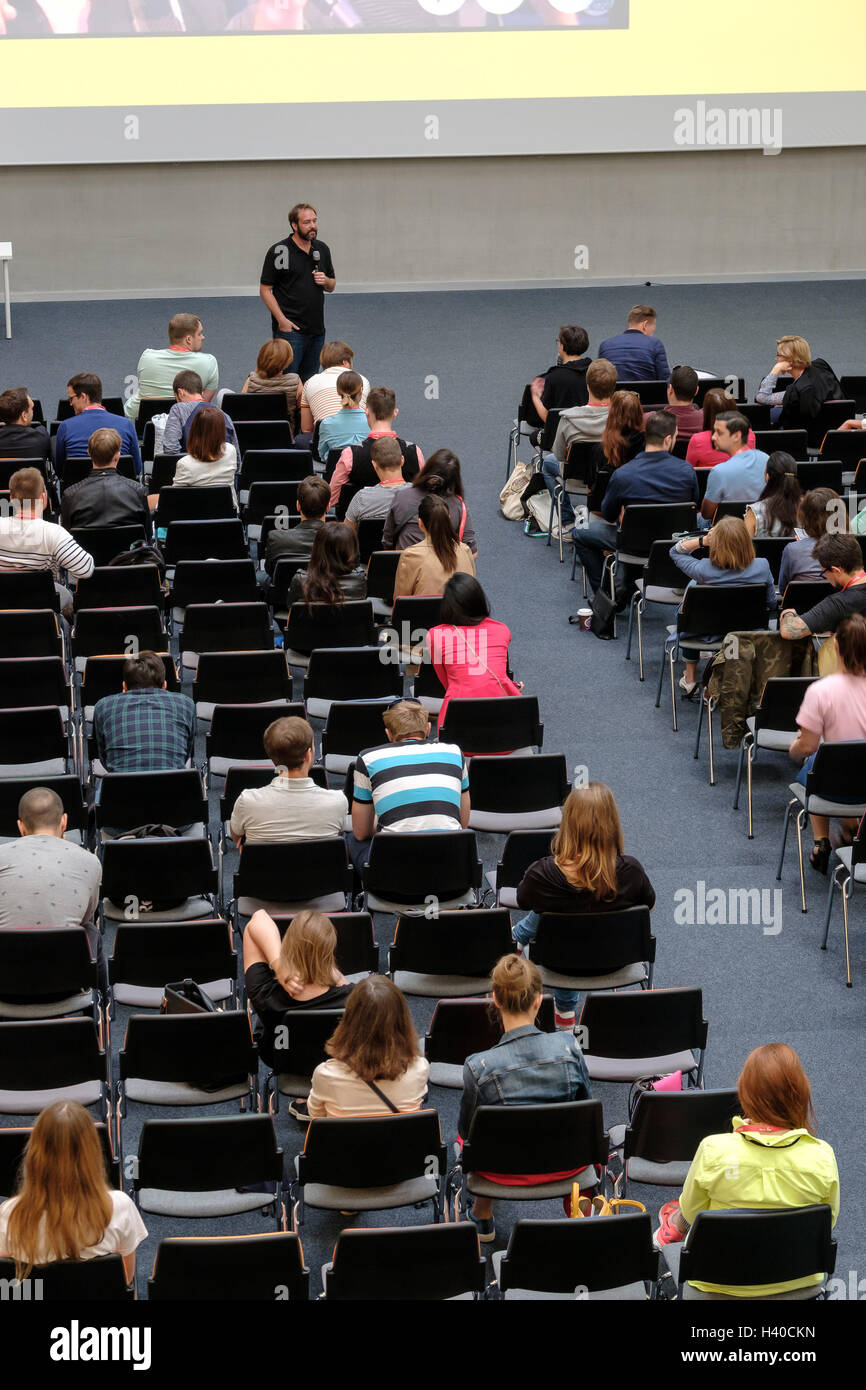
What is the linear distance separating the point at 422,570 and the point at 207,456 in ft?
5.90

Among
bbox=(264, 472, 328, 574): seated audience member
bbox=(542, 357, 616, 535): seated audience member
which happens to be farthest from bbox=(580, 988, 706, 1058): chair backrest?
bbox=(542, 357, 616, 535): seated audience member

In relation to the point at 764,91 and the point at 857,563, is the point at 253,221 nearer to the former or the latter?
the point at 764,91

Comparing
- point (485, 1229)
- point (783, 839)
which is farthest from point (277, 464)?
point (485, 1229)

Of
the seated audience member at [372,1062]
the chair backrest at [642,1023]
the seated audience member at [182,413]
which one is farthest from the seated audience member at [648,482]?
the seated audience member at [372,1062]

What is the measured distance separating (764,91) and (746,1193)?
1406cm

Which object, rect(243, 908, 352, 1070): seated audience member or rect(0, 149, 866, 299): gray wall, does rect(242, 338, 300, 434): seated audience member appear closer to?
rect(0, 149, 866, 299): gray wall

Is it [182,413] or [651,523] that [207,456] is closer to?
[182,413]

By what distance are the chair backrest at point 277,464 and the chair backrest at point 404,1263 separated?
6429mm

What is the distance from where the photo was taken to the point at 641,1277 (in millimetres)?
4309

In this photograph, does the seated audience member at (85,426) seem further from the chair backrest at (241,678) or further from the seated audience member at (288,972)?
the seated audience member at (288,972)

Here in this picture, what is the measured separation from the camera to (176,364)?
1097 centimetres

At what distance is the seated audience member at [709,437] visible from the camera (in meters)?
9.88

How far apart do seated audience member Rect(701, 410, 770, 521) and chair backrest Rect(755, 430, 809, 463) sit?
0.83 metres

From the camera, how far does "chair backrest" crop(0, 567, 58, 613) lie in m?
8.05
